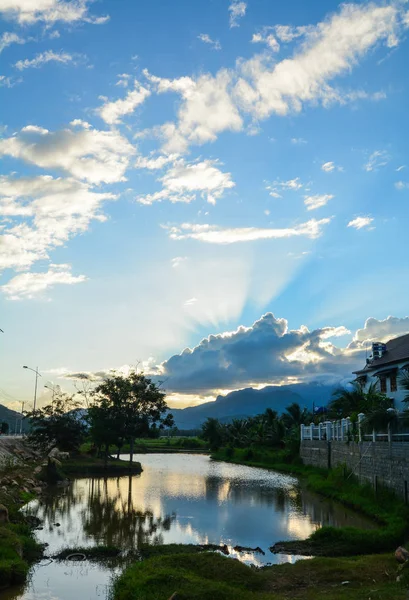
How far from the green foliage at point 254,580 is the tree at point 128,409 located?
1262 inches

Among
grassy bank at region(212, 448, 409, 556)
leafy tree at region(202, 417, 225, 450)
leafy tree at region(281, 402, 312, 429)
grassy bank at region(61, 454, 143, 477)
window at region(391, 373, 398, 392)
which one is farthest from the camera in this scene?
leafy tree at region(202, 417, 225, 450)

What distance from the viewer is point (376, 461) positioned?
24.3 metres

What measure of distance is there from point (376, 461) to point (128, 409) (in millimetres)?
25920

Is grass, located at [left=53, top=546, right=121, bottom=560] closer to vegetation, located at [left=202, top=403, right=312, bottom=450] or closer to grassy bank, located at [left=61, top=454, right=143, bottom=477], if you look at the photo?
grassy bank, located at [left=61, top=454, right=143, bottom=477]

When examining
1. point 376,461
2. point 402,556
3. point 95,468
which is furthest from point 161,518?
point 95,468

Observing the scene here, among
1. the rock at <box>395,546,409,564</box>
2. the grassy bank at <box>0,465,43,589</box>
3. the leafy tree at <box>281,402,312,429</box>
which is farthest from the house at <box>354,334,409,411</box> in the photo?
the grassy bank at <box>0,465,43,589</box>

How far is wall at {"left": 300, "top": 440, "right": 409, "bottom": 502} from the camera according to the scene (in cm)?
2097

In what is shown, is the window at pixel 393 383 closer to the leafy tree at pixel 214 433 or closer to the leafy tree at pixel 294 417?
the leafy tree at pixel 294 417

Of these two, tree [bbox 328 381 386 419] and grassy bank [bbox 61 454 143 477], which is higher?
tree [bbox 328 381 386 419]

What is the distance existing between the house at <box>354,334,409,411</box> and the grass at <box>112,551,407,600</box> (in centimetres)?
1976

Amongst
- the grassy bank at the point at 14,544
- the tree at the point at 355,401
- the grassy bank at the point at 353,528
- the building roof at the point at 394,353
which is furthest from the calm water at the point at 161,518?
the building roof at the point at 394,353

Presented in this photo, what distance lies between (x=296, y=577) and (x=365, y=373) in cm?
3109

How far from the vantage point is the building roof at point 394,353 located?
3519 cm

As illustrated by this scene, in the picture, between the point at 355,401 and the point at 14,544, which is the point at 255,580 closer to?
the point at 14,544
